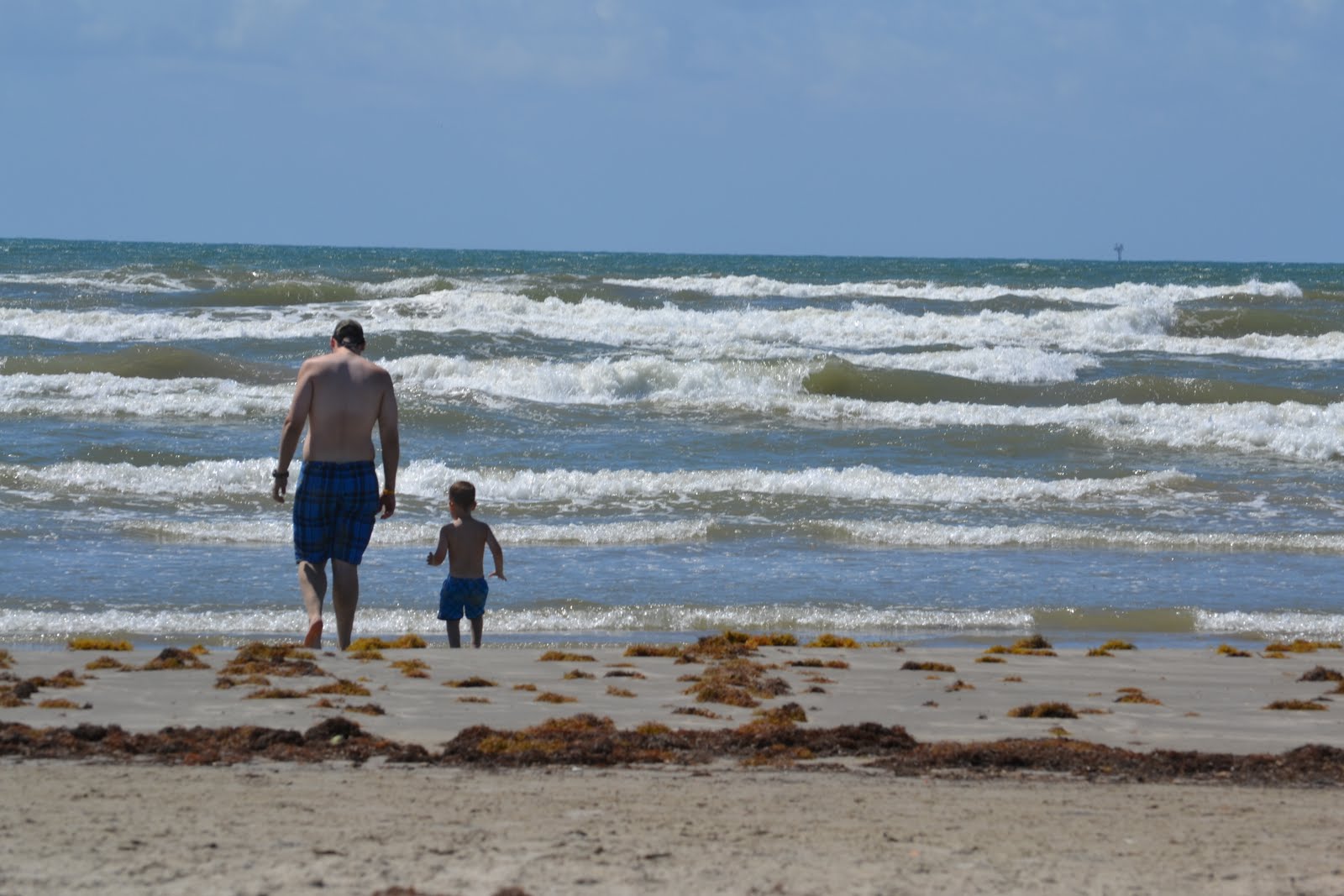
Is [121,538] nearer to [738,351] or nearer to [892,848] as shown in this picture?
[892,848]

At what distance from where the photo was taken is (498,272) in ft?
169

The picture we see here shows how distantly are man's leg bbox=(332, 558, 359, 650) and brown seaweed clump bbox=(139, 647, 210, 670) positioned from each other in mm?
707

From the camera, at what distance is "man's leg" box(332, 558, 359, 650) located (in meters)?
7.01

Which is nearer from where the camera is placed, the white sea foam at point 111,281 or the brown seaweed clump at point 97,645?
the brown seaweed clump at point 97,645

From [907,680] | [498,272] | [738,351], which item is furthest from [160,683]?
[498,272]

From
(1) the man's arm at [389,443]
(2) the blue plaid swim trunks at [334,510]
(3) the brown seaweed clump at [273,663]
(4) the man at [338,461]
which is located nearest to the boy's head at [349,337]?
(4) the man at [338,461]

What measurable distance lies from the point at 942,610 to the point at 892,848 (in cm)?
584

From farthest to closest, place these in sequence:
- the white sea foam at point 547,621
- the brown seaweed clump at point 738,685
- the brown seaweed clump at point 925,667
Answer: the white sea foam at point 547,621 < the brown seaweed clump at point 925,667 < the brown seaweed clump at point 738,685

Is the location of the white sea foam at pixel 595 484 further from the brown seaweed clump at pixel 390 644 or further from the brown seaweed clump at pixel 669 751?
the brown seaweed clump at pixel 669 751

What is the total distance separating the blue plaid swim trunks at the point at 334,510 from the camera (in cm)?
688

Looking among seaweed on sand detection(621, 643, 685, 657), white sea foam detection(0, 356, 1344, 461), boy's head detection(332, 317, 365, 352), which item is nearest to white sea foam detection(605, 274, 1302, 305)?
white sea foam detection(0, 356, 1344, 461)

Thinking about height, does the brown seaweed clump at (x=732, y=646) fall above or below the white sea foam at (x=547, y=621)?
above

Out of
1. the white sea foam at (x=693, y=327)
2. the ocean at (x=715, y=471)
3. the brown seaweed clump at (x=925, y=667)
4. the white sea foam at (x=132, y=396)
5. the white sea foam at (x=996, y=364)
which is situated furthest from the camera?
the white sea foam at (x=693, y=327)

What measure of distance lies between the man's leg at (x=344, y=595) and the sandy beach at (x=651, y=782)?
26cm
